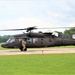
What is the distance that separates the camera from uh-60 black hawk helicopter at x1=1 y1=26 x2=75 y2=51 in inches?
1416

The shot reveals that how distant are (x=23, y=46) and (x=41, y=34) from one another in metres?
3.10

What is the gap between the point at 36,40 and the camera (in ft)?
120

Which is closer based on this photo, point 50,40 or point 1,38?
point 50,40

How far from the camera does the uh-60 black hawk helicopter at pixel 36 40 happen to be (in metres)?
36.0

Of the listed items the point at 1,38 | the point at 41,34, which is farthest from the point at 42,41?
the point at 1,38

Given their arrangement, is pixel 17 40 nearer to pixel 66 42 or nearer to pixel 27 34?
pixel 27 34
